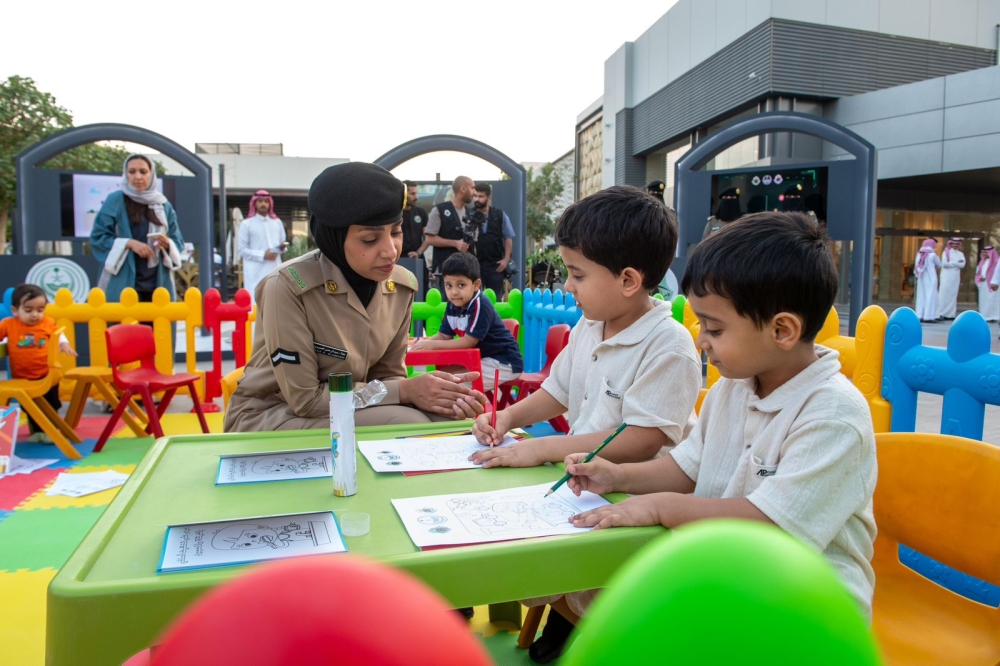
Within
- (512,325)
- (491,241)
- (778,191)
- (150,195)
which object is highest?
(778,191)

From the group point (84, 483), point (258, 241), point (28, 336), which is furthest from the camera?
point (258, 241)

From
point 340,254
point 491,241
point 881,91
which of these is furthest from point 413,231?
point 881,91

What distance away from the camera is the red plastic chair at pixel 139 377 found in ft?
15.8

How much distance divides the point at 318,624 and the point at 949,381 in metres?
2.41

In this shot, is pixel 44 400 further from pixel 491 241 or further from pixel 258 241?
pixel 258 241

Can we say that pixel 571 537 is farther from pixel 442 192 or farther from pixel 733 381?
pixel 442 192

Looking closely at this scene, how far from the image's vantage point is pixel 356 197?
2303mm

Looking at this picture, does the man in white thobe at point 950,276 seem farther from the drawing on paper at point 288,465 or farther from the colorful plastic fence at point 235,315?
the drawing on paper at point 288,465

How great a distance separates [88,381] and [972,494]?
5.59 m

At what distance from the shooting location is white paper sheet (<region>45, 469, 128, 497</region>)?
152 inches

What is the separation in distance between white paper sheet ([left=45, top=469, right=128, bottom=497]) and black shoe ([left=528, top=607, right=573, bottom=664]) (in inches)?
112

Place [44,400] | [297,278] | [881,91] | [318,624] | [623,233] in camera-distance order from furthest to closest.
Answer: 1. [881,91]
2. [44,400]
3. [297,278]
4. [623,233]
5. [318,624]

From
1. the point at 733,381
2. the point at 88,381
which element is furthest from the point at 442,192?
the point at 733,381

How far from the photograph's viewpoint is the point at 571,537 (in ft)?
3.76
